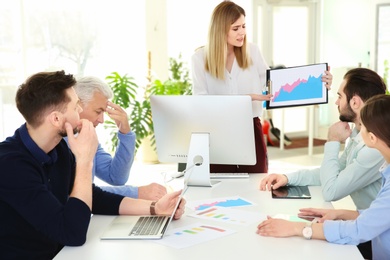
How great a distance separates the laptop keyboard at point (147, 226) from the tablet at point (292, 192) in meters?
0.57

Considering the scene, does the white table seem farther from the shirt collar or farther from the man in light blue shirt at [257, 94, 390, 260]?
the shirt collar

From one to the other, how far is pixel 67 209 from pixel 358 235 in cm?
93

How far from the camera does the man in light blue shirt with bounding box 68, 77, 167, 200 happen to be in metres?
2.27

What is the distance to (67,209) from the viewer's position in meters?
1.60

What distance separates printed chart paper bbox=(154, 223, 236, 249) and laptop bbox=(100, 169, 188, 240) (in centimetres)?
3

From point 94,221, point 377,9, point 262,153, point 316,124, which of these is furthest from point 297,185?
point 316,124

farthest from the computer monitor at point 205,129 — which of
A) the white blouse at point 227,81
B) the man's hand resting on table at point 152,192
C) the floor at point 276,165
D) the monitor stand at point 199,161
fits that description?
the floor at point 276,165

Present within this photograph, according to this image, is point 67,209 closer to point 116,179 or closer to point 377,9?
point 116,179

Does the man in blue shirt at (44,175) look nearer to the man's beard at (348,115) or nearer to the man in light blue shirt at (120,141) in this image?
the man in light blue shirt at (120,141)

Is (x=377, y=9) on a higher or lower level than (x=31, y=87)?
higher

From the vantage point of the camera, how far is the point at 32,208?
158cm

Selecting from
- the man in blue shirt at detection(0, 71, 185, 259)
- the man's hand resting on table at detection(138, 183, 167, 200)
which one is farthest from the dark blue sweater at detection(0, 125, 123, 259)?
the man's hand resting on table at detection(138, 183, 167, 200)

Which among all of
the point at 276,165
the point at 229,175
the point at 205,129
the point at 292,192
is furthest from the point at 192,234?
the point at 276,165

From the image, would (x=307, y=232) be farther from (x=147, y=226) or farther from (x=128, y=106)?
(x=128, y=106)
